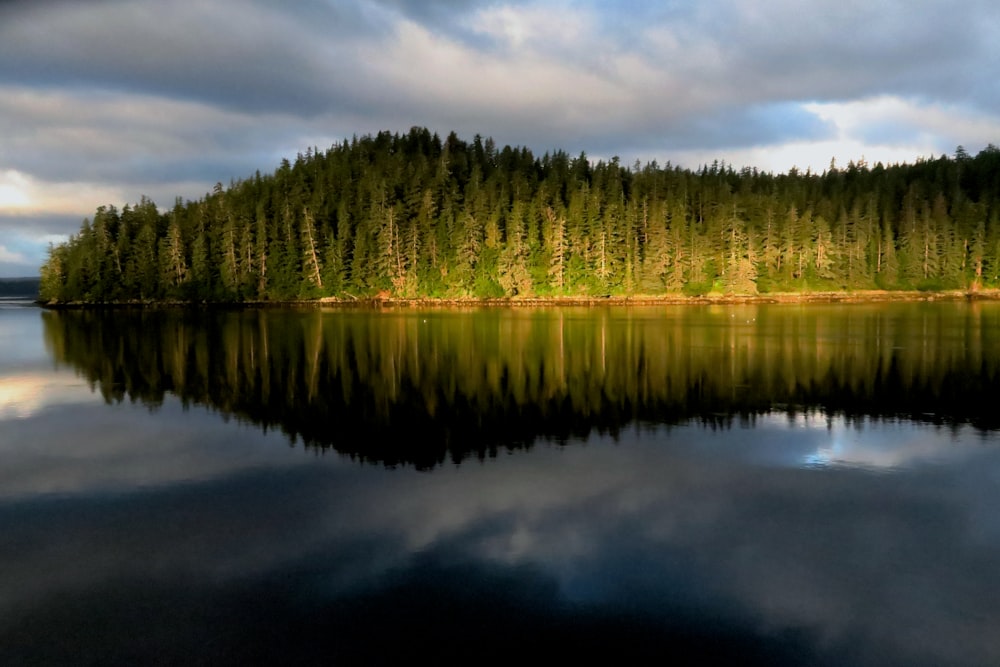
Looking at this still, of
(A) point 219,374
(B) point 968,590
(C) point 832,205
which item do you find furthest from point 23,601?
(C) point 832,205

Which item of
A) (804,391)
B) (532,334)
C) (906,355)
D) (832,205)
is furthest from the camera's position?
(832,205)

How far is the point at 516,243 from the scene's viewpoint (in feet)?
377

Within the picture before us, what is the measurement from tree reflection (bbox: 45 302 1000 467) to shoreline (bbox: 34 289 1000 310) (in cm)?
5450

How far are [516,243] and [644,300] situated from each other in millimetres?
24314

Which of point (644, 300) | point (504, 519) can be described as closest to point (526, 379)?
point (504, 519)

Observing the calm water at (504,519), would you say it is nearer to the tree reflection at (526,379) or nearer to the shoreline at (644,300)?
the tree reflection at (526,379)

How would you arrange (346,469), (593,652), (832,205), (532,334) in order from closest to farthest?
(593,652), (346,469), (532,334), (832,205)

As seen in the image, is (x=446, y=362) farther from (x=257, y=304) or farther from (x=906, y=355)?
(x=257, y=304)

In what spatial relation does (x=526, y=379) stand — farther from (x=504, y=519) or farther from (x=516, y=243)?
(x=516, y=243)

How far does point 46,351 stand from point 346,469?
39.2 metres

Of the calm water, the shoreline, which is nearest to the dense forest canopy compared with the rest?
the shoreline

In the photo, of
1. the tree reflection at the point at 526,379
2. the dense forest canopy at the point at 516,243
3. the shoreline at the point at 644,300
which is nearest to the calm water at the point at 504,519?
the tree reflection at the point at 526,379

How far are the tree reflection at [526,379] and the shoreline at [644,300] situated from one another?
179ft

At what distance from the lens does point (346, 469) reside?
16047 millimetres
